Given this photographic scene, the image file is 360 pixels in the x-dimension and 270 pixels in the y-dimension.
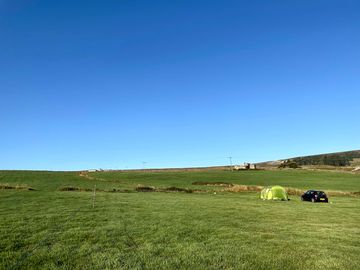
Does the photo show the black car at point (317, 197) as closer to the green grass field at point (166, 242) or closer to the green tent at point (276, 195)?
the green tent at point (276, 195)

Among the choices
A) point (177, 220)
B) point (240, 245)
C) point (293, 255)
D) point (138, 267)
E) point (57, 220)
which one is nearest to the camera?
point (138, 267)

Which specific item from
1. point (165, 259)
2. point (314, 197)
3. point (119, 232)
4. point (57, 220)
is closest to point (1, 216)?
point (57, 220)

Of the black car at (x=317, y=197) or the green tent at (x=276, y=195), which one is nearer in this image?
the black car at (x=317, y=197)

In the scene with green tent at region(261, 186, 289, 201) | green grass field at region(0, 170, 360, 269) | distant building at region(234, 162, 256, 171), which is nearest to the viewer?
green grass field at region(0, 170, 360, 269)

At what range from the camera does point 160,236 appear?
63.4 feet

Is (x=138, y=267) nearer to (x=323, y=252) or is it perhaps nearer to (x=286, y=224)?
(x=323, y=252)

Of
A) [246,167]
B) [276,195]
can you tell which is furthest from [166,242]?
[246,167]

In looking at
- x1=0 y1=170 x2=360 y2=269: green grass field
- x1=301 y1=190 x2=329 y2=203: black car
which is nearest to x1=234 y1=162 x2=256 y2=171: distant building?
x1=301 y1=190 x2=329 y2=203: black car

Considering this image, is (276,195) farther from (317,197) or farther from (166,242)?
(166,242)

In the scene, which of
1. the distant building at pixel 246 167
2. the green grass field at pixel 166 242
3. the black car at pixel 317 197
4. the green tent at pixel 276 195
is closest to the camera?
the green grass field at pixel 166 242

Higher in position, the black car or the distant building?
the distant building

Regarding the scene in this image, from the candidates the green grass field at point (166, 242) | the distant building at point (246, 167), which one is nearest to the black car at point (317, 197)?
the green grass field at point (166, 242)

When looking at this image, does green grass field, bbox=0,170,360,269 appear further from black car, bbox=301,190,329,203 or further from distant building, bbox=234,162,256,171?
distant building, bbox=234,162,256,171

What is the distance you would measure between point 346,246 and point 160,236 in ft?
26.9
